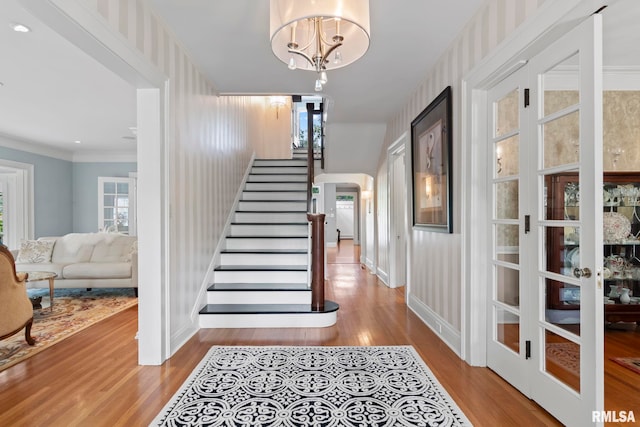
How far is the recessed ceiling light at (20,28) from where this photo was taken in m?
2.58

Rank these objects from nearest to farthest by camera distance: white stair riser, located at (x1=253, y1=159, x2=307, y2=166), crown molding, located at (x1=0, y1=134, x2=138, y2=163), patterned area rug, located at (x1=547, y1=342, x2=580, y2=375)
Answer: patterned area rug, located at (x1=547, y1=342, x2=580, y2=375)
white stair riser, located at (x1=253, y1=159, x2=307, y2=166)
crown molding, located at (x1=0, y1=134, x2=138, y2=163)

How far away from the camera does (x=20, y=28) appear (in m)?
2.63

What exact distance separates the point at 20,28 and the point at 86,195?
6.13m

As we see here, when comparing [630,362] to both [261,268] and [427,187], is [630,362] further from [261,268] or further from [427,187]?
[261,268]

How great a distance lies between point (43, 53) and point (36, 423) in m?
3.07

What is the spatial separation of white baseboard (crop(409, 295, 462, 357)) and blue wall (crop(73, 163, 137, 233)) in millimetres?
7443

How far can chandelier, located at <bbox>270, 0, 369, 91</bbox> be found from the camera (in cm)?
153

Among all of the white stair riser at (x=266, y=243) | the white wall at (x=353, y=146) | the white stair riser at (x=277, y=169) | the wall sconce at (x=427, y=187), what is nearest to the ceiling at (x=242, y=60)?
the white wall at (x=353, y=146)

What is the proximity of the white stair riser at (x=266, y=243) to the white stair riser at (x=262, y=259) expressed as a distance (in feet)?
0.85

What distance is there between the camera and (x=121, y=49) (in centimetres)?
214

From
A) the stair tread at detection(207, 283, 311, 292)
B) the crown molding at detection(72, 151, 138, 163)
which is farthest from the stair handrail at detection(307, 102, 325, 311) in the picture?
the crown molding at detection(72, 151, 138, 163)

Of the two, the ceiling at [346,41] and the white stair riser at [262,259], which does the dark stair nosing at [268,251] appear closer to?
the white stair riser at [262,259]

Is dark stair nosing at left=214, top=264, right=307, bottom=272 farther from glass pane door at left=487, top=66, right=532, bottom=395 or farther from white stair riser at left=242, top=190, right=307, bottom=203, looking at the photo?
glass pane door at left=487, top=66, right=532, bottom=395

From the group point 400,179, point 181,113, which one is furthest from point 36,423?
point 400,179
